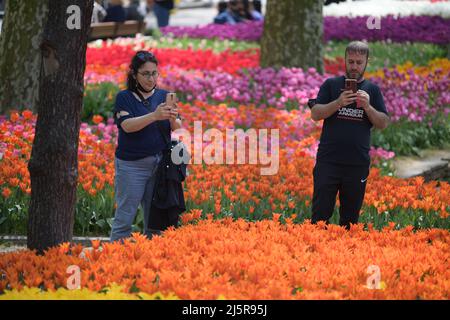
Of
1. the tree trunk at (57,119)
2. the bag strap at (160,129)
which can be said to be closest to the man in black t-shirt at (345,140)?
the bag strap at (160,129)

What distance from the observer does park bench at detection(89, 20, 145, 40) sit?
21484 millimetres

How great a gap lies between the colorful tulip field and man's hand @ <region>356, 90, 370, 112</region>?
85 cm

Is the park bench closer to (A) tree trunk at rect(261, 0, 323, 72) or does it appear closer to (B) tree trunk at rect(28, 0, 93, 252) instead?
(A) tree trunk at rect(261, 0, 323, 72)

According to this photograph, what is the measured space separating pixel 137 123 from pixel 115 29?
16.8m

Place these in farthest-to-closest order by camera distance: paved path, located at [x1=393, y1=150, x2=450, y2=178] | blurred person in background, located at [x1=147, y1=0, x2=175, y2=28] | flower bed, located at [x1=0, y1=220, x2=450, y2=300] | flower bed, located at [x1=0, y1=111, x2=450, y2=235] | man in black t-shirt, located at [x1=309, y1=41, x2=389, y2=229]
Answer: blurred person in background, located at [x1=147, y1=0, x2=175, y2=28] < paved path, located at [x1=393, y1=150, x2=450, y2=178] < flower bed, located at [x1=0, y1=111, x2=450, y2=235] < man in black t-shirt, located at [x1=309, y1=41, x2=389, y2=229] < flower bed, located at [x1=0, y1=220, x2=450, y2=300]

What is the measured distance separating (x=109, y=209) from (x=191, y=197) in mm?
700

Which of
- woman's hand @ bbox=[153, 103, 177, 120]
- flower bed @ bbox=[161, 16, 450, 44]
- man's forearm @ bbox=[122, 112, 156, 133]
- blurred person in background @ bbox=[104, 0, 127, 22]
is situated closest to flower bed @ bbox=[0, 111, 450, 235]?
man's forearm @ bbox=[122, 112, 156, 133]

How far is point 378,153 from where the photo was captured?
9633 mm

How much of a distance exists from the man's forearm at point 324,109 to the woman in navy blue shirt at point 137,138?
985mm

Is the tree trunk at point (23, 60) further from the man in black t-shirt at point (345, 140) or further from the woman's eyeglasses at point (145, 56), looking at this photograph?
the man in black t-shirt at point (345, 140)
